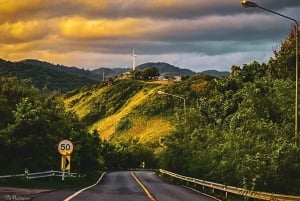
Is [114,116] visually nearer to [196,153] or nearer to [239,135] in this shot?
[196,153]

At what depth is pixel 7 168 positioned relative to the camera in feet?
124

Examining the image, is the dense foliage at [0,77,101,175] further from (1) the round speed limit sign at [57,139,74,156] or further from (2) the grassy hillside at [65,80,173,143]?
(2) the grassy hillside at [65,80,173,143]

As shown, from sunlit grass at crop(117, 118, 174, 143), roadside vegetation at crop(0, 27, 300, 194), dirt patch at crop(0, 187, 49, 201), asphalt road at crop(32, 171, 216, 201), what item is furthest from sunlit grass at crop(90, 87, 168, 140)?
dirt patch at crop(0, 187, 49, 201)

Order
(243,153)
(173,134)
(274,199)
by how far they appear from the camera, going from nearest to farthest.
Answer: (274,199)
(243,153)
(173,134)

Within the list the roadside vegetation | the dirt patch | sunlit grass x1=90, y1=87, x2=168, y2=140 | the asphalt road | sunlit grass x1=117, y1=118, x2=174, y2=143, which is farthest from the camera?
sunlit grass x1=90, y1=87, x2=168, y2=140

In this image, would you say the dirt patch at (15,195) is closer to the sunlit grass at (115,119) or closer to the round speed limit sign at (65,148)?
the round speed limit sign at (65,148)

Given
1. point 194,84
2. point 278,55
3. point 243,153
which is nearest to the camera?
point 243,153

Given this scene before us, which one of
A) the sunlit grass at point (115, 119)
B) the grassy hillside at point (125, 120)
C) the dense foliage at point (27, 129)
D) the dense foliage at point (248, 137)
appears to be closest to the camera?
the dense foliage at point (248, 137)

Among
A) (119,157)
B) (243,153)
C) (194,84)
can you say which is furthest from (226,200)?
(194,84)

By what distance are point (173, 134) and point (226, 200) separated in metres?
26.9

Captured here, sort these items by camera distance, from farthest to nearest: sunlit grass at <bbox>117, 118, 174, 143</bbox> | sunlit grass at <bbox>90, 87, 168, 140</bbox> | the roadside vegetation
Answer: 1. sunlit grass at <bbox>90, 87, 168, 140</bbox>
2. sunlit grass at <bbox>117, 118, 174, 143</bbox>
3. the roadside vegetation

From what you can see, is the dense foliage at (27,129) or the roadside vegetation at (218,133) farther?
the dense foliage at (27,129)

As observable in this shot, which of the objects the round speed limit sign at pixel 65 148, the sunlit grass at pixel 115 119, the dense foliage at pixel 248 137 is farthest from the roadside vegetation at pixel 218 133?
the sunlit grass at pixel 115 119

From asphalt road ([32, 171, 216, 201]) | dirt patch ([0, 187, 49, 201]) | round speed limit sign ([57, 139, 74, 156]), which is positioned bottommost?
asphalt road ([32, 171, 216, 201])
